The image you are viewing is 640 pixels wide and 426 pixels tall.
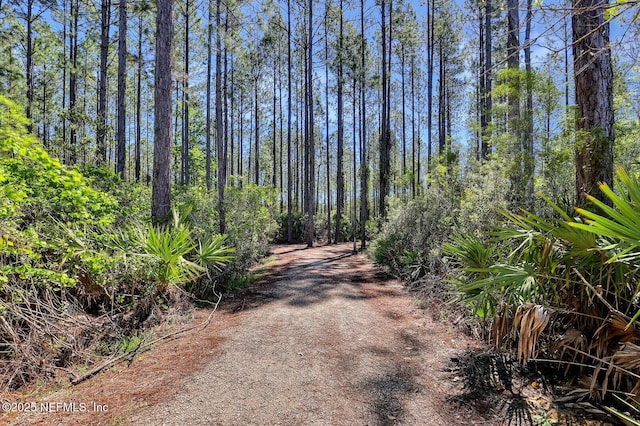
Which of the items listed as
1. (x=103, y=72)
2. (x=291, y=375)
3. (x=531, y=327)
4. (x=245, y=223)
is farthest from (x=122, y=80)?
(x=531, y=327)

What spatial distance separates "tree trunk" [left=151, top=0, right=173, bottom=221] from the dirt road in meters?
2.99

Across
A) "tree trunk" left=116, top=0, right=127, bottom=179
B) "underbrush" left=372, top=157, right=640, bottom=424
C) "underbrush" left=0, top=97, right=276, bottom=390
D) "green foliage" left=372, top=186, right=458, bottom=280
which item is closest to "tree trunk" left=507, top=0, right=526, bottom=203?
"green foliage" left=372, top=186, right=458, bottom=280

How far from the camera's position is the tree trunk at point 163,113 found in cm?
708

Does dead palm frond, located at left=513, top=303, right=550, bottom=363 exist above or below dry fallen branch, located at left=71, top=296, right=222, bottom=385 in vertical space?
above

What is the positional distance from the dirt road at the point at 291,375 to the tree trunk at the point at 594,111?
9.10 feet

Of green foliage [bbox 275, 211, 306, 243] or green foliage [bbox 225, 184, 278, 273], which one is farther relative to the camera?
green foliage [bbox 275, 211, 306, 243]

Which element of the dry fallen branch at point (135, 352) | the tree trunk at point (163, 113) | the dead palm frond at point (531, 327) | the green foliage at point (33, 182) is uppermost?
the tree trunk at point (163, 113)

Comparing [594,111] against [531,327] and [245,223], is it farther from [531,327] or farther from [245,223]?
[245,223]

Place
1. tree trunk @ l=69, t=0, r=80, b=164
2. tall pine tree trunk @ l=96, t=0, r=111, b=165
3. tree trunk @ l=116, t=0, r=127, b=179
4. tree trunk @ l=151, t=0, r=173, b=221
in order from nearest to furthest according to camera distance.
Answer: tree trunk @ l=151, t=0, r=173, b=221 → tree trunk @ l=69, t=0, r=80, b=164 → tall pine tree trunk @ l=96, t=0, r=111, b=165 → tree trunk @ l=116, t=0, r=127, b=179

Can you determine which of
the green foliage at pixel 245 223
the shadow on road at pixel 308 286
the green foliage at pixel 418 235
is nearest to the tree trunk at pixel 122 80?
the green foliage at pixel 245 223

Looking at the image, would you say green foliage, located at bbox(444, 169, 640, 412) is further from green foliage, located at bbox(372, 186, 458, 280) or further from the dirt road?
green foliage, located at bbox(372, 186, 458, 280)

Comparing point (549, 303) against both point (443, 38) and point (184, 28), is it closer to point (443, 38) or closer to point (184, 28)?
point (184, 28)

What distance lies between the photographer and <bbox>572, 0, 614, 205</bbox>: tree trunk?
13.1 ft

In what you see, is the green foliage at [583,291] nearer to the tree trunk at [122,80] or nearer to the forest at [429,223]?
the forest at [429,223]
